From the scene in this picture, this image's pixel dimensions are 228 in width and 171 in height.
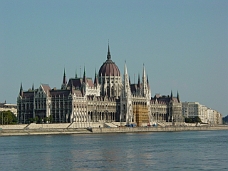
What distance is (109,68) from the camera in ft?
585

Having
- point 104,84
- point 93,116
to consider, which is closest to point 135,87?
point 104,84

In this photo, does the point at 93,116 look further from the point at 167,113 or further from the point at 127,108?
the point at 167,113

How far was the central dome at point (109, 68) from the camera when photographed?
17762 centimetres

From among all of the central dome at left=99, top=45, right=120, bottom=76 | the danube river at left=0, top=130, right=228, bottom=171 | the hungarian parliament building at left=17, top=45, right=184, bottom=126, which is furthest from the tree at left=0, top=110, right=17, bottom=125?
the danube river at left=0, top=130, right=228, bottom=171

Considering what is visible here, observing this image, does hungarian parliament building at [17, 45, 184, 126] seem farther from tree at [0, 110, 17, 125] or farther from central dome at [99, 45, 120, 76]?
tree at [0, 110, 17, 125]

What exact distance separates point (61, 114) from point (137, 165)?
9490 centimetres

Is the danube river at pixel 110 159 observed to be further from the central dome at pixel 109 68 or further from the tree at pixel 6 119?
the central dome at pixel 109 68

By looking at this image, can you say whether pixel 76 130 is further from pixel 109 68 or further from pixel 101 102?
pixel 109 68

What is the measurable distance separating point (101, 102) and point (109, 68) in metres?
21.5

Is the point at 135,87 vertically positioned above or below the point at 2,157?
above

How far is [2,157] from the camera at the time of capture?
61.2 metres

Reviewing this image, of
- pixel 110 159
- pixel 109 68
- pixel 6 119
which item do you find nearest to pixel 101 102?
pixel 109 68

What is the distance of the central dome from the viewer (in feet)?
583

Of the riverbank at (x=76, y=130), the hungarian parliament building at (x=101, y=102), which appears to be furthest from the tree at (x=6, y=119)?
the riverbank at (x=76, y=130)
